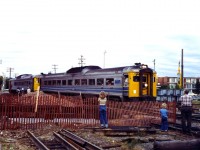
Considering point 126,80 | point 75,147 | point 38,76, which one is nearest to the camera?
point 75,147

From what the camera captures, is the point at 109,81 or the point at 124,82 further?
the point at 109,81

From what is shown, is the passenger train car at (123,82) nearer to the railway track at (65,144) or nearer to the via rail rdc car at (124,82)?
the via rail rdc car at (124,82)

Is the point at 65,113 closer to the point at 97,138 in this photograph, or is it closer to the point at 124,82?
the point at 97,138

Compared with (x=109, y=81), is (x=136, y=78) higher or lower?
higher

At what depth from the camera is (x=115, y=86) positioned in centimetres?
2406

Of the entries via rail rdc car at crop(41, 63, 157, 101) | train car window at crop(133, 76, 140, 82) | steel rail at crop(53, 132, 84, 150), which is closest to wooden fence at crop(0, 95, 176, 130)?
steel rail at crop(53, 132, 84, 150)

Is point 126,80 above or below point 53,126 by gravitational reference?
above

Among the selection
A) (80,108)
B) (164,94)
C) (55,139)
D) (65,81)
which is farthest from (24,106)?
(164,94)

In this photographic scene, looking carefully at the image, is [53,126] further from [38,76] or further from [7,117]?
[38,76]

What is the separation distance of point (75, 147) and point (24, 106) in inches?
246

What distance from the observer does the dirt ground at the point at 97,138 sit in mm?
10797

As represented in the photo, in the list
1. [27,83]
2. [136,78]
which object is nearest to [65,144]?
[136,78]

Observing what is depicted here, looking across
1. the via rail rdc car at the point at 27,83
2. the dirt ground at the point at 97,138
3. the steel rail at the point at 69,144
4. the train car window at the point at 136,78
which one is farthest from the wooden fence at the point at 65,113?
the via rail rdc car at the point at 27,83

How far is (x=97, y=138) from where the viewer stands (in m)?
12.5
